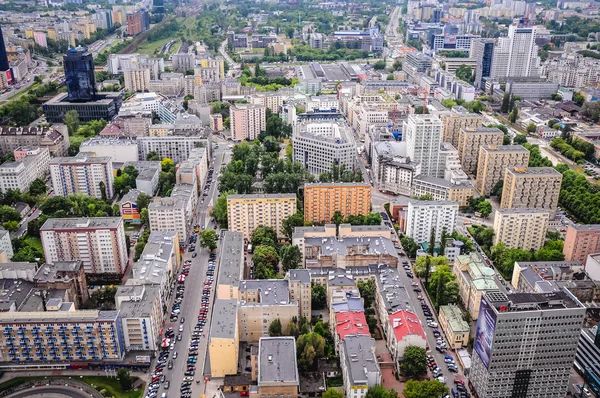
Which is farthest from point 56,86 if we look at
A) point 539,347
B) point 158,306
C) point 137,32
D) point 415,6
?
point 415,6

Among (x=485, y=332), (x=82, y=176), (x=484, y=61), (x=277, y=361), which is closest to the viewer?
(x=485, y=332)

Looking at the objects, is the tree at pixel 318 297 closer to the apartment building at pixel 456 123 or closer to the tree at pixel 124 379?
the tree at pixel 124 379

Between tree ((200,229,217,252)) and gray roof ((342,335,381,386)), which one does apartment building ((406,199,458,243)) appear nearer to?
tree ((200,229,217,252))

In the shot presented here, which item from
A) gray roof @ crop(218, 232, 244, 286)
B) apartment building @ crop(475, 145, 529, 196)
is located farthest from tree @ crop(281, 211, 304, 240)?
apartment building @ crop(475, 145, 529, 196)

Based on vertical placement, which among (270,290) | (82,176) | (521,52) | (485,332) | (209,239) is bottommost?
(209,239)

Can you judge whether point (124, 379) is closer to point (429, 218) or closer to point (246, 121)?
point (429, 218)

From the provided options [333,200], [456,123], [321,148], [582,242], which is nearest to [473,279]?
[582,242]

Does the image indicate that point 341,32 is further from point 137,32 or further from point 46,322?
point 46,322
